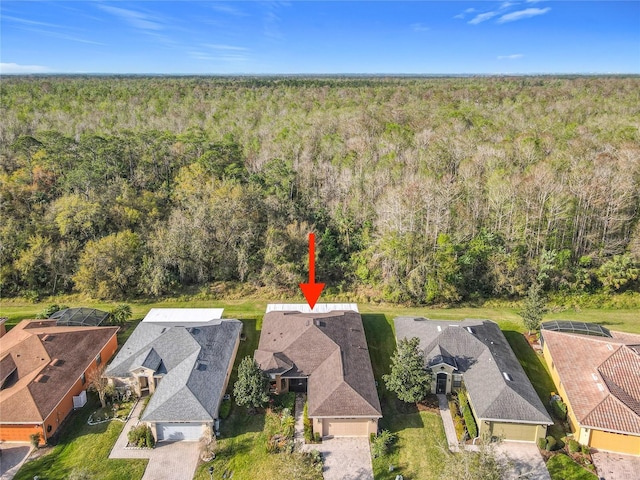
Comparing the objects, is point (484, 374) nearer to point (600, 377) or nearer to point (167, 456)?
point (600, 377)

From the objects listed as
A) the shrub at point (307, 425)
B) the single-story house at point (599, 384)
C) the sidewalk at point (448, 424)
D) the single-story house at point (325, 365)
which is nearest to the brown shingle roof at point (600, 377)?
the single-story house at point (599, 384)

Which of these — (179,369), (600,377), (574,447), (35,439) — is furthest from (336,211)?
(35,439)

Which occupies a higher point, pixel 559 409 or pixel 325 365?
pixel 325 365

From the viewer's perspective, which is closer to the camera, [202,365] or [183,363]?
[202,365]

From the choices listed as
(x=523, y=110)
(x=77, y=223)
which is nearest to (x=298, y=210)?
(x=77, y=223)

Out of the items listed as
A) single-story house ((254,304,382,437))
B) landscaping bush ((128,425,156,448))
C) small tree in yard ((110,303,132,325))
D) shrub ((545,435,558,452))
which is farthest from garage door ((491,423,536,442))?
small tree in yard ((110,303,132,325))

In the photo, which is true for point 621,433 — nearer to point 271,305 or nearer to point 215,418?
point 215,418
